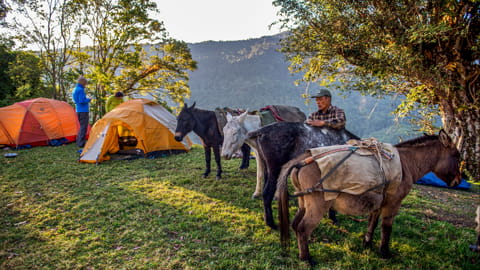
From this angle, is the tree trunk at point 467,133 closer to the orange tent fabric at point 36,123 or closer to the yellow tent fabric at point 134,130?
the yellow tent fabric at point 134,130

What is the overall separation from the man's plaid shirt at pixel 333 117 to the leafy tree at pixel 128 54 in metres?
15.1

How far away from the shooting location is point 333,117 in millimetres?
4223

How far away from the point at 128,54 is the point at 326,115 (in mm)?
15869

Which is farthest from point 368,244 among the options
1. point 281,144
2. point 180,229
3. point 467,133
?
point 467,133

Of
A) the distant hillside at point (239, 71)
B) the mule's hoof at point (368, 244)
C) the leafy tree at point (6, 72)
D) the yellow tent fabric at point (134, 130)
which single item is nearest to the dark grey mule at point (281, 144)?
the mule's hoof at point (368, 244)

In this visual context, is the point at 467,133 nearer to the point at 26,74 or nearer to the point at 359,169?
the point at 359,169

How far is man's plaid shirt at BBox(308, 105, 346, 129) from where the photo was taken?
159 inches

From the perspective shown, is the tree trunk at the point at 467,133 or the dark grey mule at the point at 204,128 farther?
the tree trunk at the point at 467,133

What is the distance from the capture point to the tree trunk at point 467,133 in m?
8.12

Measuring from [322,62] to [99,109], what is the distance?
15879 mm

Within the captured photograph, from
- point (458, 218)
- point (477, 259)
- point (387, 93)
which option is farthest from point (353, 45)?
point (477, 259)

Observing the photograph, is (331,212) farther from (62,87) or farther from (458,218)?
(62,87)

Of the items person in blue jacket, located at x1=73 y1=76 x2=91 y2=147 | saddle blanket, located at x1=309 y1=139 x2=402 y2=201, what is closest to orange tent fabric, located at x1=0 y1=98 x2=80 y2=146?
person in blue jacket, located at x1=73 y1=76 x2=91 y2=147

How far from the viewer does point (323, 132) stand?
4117mm
